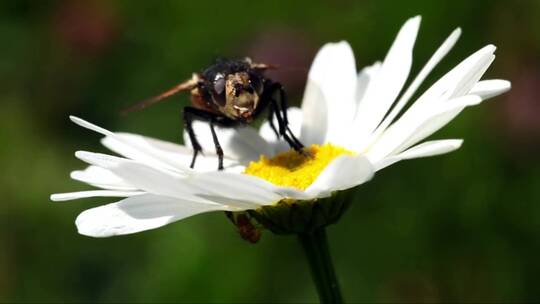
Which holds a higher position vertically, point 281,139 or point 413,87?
point 281,139

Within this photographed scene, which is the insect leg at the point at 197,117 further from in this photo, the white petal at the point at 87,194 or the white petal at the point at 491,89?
the white petal at the point at 491,89

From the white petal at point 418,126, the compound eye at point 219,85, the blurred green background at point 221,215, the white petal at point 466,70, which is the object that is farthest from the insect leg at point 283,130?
the blurred green background at point 221,215

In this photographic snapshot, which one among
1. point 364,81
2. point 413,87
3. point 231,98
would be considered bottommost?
point 413,87

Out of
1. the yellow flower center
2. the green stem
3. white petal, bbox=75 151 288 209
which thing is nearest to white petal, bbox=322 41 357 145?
the yellow flower center

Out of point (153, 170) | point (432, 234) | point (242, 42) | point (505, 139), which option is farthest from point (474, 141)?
point (153, 170)

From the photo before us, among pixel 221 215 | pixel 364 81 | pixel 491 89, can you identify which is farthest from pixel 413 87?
pixel 221 215

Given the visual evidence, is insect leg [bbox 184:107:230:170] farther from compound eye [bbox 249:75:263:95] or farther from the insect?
compound eye [bbox 249:75:263:95]

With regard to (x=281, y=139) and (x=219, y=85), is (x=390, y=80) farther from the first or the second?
(x=281, y=139)

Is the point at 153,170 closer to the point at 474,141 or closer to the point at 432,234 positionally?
the point at 432,234
